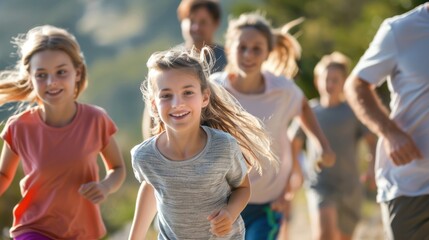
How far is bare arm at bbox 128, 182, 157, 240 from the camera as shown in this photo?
219 inches

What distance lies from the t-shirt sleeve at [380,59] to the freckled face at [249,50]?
1.18 m

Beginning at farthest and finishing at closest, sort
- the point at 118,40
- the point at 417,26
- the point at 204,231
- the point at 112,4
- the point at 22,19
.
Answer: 1. the point at 112,4
2. the point at 118,40
3. the point at 22,19
4. the point at 417,26
5. the point at 204,231

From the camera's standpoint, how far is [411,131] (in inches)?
249

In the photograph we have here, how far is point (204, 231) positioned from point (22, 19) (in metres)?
16.1

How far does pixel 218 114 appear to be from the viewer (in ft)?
18.6

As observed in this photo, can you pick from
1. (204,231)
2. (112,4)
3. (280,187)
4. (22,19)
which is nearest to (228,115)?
(204,231)

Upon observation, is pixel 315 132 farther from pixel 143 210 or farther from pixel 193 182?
pixel 193 182

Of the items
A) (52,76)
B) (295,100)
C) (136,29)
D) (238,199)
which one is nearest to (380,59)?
(295,100)

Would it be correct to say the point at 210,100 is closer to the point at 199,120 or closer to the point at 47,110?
the point at 199,120

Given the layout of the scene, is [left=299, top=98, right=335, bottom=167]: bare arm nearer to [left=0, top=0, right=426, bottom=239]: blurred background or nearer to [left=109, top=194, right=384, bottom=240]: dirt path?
[left=109, top=194, right=384, bottom=240]: dirt path

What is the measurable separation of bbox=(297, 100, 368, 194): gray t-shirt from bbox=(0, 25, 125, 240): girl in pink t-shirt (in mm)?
A: 3969

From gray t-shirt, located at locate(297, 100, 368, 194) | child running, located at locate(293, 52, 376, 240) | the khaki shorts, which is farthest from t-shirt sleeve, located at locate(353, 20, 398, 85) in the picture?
gray t-shirt, located at locate(297, 100, 368, 194)

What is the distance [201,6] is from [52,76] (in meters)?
2.47

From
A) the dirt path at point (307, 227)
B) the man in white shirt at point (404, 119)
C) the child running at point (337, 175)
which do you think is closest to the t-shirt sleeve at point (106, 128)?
the man in white shirt at point (404, 119)
